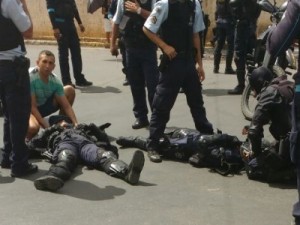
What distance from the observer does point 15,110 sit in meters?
4.77

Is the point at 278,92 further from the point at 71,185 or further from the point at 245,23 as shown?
the point at 245,23

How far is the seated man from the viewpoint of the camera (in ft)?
19.5

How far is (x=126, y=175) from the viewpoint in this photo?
479 centimetres

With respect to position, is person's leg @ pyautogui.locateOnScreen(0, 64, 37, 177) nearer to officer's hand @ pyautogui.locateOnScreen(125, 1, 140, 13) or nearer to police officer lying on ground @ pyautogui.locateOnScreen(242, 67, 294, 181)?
police officer lying on ground @ pyautogui.locateOnScreen(242, 67, 294, 181)

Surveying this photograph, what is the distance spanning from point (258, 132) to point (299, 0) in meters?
1.81

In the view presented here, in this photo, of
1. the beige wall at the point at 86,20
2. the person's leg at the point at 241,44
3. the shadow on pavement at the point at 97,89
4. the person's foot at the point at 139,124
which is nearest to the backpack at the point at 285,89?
the person's foot at the point at 139,124

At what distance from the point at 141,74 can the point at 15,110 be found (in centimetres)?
223

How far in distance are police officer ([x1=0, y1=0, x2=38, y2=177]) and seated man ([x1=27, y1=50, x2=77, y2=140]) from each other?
3.20ft

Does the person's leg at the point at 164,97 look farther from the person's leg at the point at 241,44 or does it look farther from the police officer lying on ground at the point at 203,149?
the person's leg at the point at 241,44

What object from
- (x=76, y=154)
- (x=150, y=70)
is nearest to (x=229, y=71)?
(x=150, y=70)

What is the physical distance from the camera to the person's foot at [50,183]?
4.50m

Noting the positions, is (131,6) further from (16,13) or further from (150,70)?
(16,13)

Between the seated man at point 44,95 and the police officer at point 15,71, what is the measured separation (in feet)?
3.20

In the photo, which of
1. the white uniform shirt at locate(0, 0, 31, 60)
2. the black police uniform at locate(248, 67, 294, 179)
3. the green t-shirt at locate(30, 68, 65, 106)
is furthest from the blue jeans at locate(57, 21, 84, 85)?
the black police uniform at locate(248, 67, 294, 179)
